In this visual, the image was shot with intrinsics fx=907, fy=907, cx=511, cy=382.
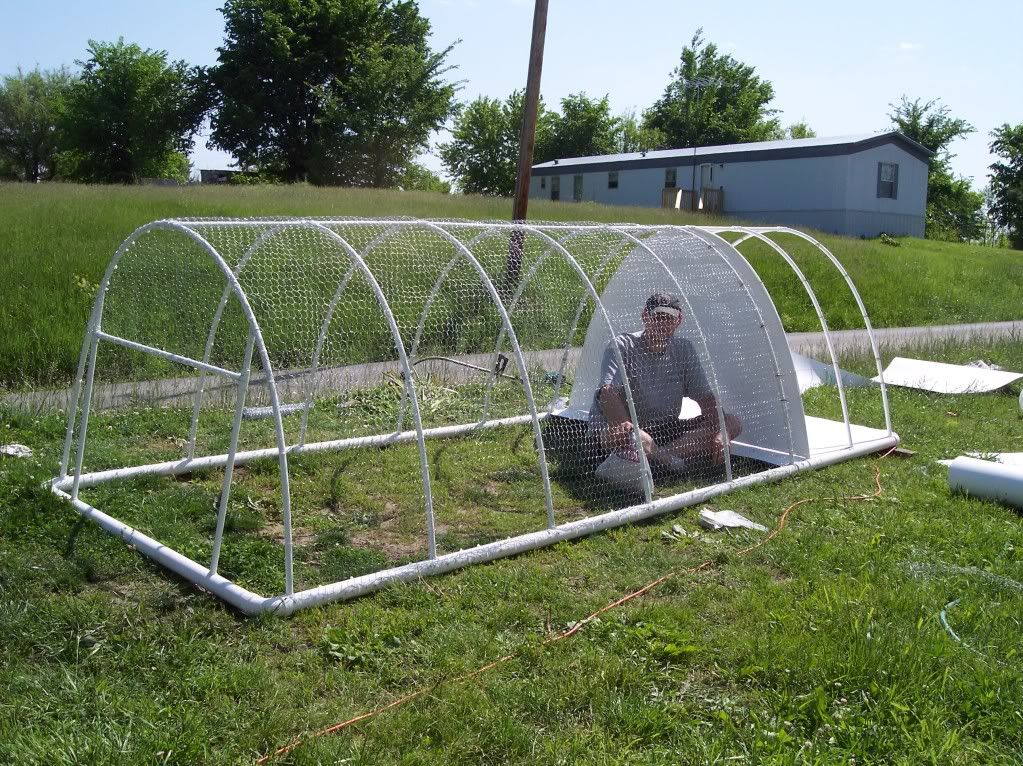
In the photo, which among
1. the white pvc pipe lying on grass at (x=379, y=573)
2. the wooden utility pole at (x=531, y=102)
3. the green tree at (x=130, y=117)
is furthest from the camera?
the green tree at (x=130, y=117)

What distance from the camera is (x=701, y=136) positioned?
56.0 metres

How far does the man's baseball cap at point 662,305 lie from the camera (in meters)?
6.65

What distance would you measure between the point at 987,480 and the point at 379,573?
14.2ft

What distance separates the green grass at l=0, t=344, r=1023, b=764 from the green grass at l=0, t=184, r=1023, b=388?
110 inches

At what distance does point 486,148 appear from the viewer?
171 feet

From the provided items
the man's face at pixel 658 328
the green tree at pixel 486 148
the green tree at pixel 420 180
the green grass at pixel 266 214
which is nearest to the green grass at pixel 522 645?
the man's face at pixel 658 328

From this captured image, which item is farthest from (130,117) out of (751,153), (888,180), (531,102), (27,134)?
(531,102)

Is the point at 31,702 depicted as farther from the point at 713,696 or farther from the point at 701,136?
the point at 701,136

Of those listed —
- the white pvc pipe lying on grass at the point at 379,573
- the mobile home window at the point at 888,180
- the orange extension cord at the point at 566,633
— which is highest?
the mobile home window at the point at 888,180

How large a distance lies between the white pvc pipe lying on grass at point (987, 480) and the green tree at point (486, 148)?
4578cm

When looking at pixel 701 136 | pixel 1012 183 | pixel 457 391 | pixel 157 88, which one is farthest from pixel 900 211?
pixel 157 88

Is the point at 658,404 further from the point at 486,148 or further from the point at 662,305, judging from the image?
the point at 486,148

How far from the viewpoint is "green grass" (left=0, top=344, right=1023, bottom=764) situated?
332 centimetres

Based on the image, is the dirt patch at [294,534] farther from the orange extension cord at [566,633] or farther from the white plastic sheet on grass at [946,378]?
the white plastic sheet on grass at [946,378]
